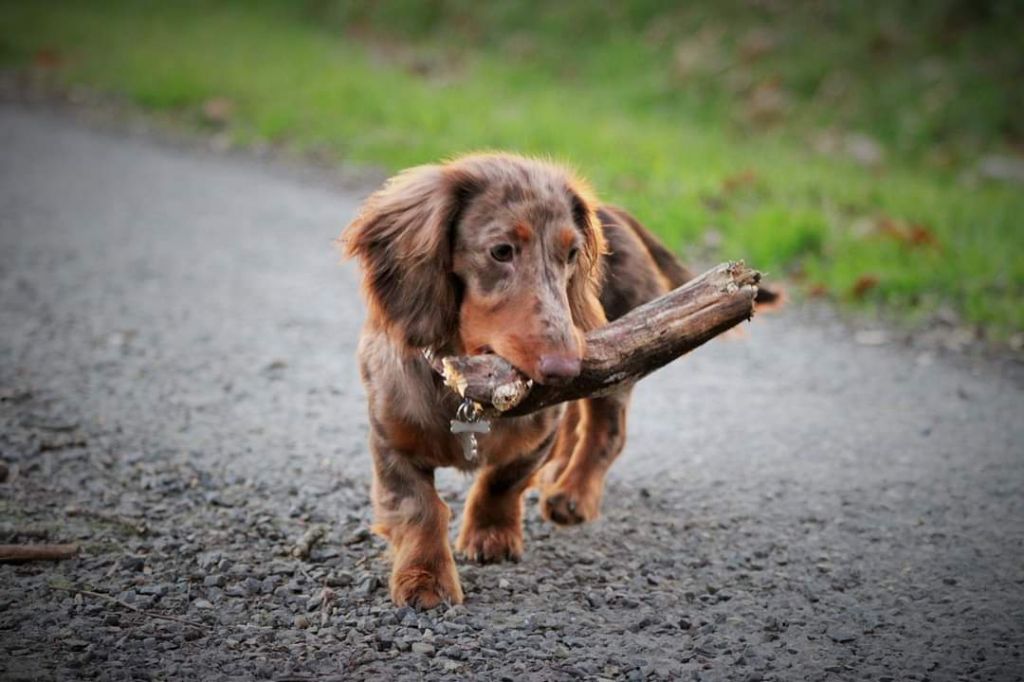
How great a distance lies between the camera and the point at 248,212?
8141mm

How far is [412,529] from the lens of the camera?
3.12 m

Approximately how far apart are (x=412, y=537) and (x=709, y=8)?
34.3 feet

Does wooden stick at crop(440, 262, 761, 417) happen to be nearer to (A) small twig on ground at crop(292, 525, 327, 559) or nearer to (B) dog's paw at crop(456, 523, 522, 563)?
(B) dog's paw at crop(456, 523, 522, 563)

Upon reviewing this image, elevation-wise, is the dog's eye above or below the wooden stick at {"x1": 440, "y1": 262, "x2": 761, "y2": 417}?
above

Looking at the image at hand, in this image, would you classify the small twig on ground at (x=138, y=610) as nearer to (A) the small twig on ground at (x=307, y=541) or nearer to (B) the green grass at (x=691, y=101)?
(A) the small twig on ground at (x=307, y=541)

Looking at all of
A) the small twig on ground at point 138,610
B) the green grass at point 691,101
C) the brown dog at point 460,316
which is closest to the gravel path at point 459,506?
the small twig on ground at point 138,610

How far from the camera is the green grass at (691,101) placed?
704cm

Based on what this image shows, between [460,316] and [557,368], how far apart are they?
18.7 inches

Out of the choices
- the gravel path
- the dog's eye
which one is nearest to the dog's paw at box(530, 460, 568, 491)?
the gravel path

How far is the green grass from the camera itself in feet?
23.1

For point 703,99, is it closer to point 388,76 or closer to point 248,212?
point 388,76

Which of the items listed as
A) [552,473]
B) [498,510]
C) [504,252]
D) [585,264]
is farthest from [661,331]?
[552,473]

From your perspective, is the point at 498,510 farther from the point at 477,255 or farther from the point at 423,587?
the point at 477,255

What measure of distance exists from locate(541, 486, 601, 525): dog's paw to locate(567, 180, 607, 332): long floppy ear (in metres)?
0.75
